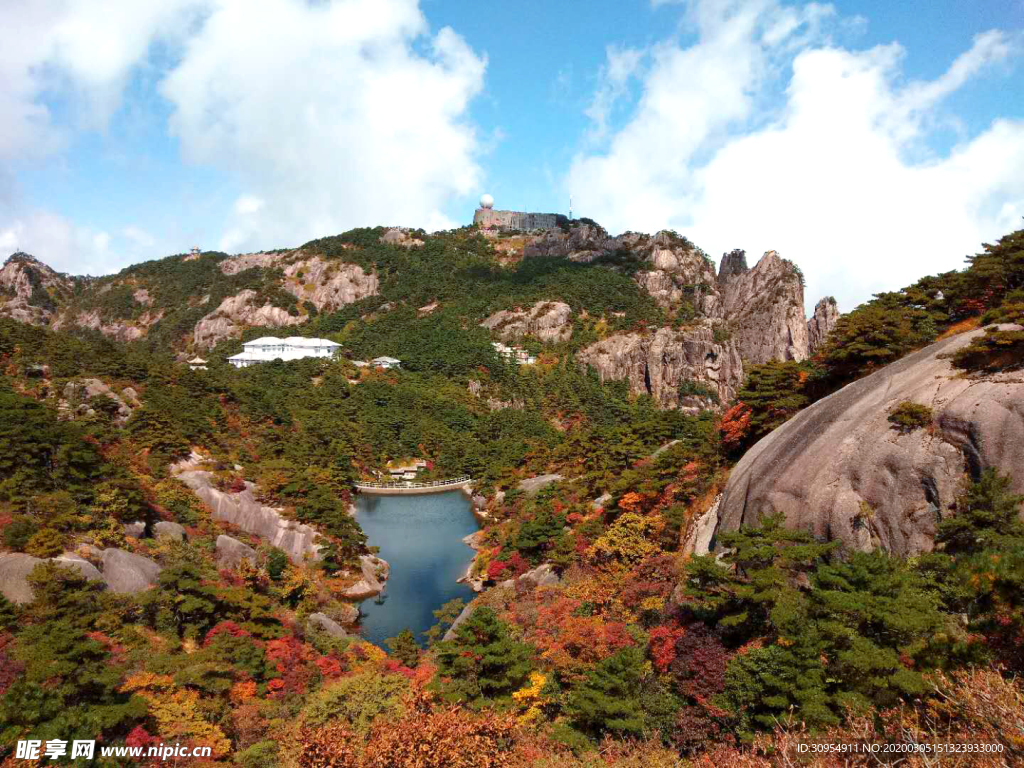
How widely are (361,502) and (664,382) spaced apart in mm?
68581

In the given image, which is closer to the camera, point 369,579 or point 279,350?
point 369,579

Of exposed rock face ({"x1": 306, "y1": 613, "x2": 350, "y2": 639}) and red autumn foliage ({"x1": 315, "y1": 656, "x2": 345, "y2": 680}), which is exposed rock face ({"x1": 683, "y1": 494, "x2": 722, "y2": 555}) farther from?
exposed rock face ({"x1": 306, "y1": 613, "x2": 350, "y2": 639})

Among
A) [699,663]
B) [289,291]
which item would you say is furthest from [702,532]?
[289,291]

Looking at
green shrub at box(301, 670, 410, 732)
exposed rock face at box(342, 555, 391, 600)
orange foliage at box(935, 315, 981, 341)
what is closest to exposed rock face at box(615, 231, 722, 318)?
orange foliage at box(935, 315, 981, 341)

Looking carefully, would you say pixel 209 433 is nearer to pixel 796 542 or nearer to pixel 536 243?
pixel 796 542

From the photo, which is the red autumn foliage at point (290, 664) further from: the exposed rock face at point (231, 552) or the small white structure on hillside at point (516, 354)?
the small white structure on hillside at point (516, 354)

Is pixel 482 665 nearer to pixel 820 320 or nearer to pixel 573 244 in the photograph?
pixel 820 320

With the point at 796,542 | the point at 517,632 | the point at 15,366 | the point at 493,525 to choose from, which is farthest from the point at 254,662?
the point at 15,366

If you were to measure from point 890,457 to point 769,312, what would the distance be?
4330 inches

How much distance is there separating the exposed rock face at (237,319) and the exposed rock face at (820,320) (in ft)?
380

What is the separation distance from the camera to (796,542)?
19625 millimetres

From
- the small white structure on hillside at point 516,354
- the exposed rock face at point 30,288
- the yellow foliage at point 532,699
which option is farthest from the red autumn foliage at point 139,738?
the exposed rock face at point 30,288

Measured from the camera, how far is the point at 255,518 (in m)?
42.7

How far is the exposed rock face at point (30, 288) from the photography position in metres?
145
